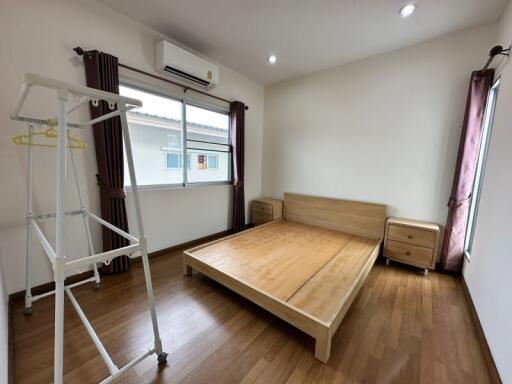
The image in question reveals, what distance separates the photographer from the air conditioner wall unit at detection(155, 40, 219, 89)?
2.43 meters

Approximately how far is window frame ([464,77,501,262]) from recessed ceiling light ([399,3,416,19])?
1046 mm

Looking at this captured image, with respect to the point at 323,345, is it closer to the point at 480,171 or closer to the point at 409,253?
the point at 409,253

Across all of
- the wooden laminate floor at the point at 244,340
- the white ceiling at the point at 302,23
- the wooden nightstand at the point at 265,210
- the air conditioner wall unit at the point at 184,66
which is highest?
the white ceiling at the point at 302,23

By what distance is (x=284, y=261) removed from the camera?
224 cm

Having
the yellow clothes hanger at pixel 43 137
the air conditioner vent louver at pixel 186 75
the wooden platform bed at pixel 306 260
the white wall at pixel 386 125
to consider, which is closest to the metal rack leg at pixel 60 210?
the yellow clothes hanger at pixel 43 137

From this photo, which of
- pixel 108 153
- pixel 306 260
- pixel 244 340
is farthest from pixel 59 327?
pixel 306 260

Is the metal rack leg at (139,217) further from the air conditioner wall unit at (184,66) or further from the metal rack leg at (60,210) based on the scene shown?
the air conditioner wall unit at (184,66)

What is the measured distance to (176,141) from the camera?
2932 millimetres

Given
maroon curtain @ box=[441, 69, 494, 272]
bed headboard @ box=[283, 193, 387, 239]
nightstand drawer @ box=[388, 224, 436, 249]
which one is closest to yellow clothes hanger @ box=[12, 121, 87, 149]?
bed headboard @ box=[283, 193, 387, 239]

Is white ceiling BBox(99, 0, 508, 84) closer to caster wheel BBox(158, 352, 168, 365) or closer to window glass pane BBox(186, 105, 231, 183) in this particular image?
window glass pane BBox(186, 105, 231, 183)

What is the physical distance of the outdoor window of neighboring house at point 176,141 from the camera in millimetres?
2574

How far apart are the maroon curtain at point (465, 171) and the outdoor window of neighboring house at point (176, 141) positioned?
304cm

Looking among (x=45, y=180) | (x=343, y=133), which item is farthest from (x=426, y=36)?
(x=45, y=180)

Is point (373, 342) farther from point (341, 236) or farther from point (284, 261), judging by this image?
point (341, 236)
